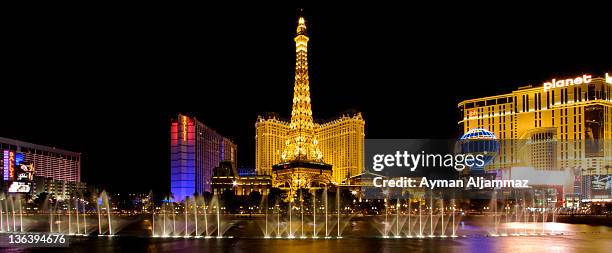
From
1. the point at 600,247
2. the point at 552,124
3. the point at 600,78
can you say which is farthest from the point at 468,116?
the point at 600,247

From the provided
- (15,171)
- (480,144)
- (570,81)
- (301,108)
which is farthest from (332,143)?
(15,171)

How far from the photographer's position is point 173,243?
28.5 metres

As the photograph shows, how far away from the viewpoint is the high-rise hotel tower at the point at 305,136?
3962 inches

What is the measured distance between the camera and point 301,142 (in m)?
102

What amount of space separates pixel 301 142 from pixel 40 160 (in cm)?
6037

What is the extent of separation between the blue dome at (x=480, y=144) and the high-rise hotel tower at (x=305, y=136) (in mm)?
24248

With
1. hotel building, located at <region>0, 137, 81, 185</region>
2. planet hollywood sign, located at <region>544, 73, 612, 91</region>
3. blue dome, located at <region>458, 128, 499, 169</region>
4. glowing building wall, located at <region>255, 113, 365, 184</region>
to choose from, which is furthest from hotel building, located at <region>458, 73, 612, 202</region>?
hotel building, located at <region>0, 137, 81, 185</region>

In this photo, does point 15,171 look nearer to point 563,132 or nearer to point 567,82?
point 563,132

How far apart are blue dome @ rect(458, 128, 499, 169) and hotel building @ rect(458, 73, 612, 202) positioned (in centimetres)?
360

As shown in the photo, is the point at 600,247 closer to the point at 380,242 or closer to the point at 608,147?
the point at 380,242

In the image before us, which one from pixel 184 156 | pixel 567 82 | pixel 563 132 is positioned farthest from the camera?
pixel 184 156

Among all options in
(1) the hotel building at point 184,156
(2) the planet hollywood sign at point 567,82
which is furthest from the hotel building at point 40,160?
(2) the planet hollywood sign at point 567,82

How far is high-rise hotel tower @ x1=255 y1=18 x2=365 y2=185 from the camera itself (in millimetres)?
100625

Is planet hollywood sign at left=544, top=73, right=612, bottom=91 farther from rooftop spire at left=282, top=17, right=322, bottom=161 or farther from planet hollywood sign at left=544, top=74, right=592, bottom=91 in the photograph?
rooftop spire at left=282, top=17, right=322, bottom=161
